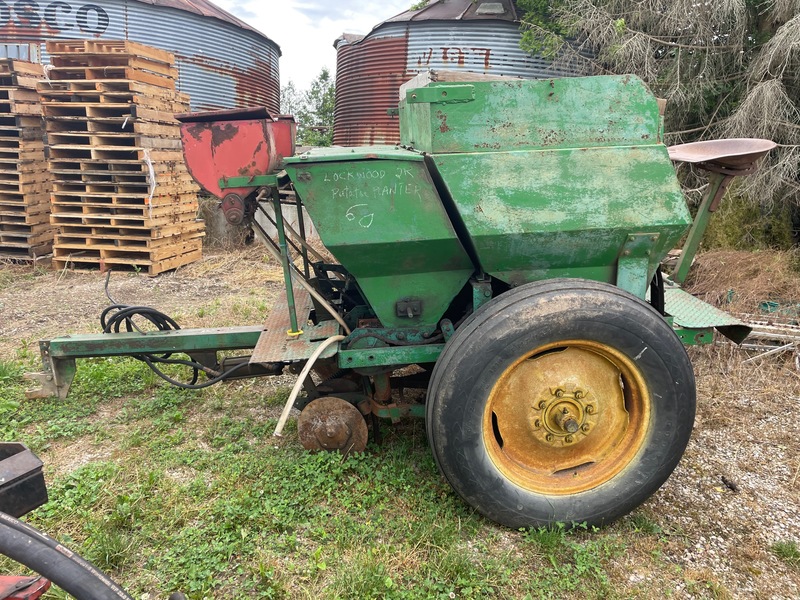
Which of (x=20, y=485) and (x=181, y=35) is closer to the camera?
(x=20, y=485)

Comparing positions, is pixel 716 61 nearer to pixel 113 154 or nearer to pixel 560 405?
pixel 560 405

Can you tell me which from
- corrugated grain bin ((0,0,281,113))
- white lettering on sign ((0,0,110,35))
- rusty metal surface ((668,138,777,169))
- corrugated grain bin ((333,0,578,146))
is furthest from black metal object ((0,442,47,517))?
white lettering on sign ((0,0,110,35))

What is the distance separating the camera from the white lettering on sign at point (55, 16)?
9.31m

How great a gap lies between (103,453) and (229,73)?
9179 millimetres

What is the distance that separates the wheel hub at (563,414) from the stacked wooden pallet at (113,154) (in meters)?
6.14

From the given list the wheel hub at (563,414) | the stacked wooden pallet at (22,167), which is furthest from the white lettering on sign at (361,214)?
the stacked wooden pallet at (22,167)

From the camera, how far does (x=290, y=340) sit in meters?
3.13

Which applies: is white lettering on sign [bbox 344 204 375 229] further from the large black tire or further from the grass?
the grass

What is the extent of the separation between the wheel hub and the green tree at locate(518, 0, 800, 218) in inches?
181

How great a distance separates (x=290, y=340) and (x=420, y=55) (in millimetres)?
7514

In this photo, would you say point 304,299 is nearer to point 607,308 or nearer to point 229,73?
point 607,308

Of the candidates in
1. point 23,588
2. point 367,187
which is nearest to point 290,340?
point 367,187

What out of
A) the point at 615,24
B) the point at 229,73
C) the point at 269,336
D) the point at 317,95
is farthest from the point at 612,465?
the point at 317,95

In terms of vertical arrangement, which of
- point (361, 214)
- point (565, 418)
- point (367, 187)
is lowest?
point (565, 418)
